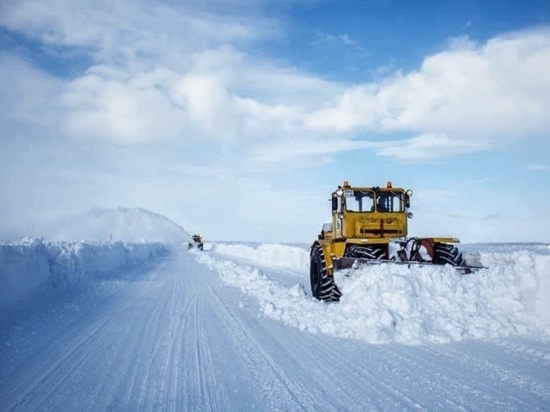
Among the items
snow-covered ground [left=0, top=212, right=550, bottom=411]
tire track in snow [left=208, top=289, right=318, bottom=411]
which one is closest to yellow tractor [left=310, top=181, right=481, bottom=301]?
snow-covered ground [left=0, top=212, right=550, bottom=411]

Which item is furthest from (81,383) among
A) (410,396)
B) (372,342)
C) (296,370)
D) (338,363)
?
(372,342)

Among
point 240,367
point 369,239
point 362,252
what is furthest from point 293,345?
point 369,239

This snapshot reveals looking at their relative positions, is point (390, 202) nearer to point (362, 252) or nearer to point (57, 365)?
point (362, 252)

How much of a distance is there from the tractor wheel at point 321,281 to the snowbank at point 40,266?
6666mm

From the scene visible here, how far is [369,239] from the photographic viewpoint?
1077cm

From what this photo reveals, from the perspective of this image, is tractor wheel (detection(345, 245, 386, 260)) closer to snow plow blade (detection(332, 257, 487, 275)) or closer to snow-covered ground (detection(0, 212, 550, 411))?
snow plow blade (detection(332, 257, 487, 275))

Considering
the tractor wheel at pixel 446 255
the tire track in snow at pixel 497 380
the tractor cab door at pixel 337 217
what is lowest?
the tire track in snow at pixel 497 380

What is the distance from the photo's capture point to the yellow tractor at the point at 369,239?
1012 cm

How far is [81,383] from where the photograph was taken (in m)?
Result: 5.19

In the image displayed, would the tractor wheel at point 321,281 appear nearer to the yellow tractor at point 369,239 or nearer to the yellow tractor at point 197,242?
the yellow tractor at point 369,239

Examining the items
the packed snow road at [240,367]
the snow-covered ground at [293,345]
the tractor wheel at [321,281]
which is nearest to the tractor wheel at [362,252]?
the snow-covered ground at [293,345]

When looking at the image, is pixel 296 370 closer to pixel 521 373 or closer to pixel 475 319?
pixel 521 373

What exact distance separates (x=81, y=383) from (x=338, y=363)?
3056 millimetres

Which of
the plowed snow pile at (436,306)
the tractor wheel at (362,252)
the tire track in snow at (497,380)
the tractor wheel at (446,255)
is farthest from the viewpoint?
the tractor wheel at (362,252)
